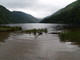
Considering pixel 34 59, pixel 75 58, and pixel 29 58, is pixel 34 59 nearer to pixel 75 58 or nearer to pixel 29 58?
pixel 29 58

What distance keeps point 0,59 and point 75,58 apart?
29.2 ft

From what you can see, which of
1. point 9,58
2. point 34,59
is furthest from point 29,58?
point 9,58

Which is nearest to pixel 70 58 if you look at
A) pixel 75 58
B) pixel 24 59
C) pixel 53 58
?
pixel 75 58

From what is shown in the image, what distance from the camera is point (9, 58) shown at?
72.5ft

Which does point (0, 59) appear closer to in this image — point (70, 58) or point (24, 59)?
point (24, 59)

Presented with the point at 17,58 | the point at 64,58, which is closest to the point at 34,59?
the point at 17,58

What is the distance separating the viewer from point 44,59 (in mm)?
21688

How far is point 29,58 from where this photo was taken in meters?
22.3

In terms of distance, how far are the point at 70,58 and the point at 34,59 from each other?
4378 millimetres

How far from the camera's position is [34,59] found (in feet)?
71.5

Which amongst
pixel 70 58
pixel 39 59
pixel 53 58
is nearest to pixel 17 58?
pixel 39 59

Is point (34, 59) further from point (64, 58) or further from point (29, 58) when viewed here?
point (64, 58)

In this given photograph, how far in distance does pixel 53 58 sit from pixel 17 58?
4.33m

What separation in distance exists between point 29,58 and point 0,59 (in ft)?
11.2
